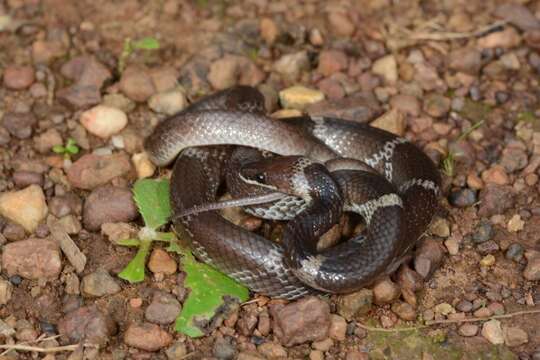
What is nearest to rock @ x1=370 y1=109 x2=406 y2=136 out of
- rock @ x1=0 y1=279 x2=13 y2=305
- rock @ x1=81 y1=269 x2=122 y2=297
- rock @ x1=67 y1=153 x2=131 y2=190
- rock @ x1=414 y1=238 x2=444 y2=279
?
rock @ x1=414 y1=238 x2=444 y2=279

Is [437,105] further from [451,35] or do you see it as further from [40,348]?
[40,348]

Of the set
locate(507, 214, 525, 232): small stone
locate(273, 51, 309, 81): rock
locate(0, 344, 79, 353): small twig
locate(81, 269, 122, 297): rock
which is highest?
locate(273, 51, 309, 81): rock

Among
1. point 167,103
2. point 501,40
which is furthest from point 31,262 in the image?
point 501,40

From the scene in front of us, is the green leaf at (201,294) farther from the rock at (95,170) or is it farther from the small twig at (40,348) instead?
the rock at (95,170)

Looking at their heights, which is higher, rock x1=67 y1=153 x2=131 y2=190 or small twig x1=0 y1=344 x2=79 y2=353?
rock x1=67 y1=153 x2=131 y2=190

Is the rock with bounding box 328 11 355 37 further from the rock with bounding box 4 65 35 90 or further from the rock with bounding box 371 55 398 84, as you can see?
the rock with bounding box 4 65 35 90

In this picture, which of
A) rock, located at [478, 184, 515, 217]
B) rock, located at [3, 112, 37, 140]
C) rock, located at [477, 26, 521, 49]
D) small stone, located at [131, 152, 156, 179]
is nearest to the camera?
rock, located at [478, 184, 515, 217]

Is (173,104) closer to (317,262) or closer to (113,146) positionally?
(113,146)
